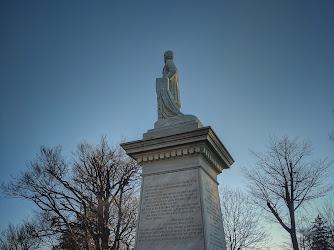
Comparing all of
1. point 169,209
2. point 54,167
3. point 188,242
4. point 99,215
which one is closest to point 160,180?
point 169,209

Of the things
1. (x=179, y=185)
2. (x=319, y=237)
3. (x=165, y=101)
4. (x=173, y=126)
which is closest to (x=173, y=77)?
(x=165, y=101)

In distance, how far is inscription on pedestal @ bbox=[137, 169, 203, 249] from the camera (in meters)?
5.86

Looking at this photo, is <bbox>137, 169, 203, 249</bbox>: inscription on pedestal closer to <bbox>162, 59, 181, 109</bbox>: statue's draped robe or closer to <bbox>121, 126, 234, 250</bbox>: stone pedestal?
<bbox>121, 126, 234, 250</bbox>: stone pedestal

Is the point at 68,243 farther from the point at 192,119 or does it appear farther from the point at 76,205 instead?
the point at 192,119

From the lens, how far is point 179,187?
6414mm

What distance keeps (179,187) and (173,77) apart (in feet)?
12.6

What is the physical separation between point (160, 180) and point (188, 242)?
63.3 inches

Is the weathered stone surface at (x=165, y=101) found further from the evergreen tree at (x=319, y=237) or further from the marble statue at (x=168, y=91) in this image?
the evergreen tree at (x=319, y=237)

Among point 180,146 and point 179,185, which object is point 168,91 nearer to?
point 180,146

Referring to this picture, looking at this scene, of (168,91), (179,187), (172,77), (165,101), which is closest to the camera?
(179,187)

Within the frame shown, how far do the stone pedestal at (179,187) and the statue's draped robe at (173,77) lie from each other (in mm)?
1287

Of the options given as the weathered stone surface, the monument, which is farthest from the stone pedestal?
the weathered stone surface

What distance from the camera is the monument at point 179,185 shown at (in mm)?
5859

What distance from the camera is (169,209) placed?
620cm
